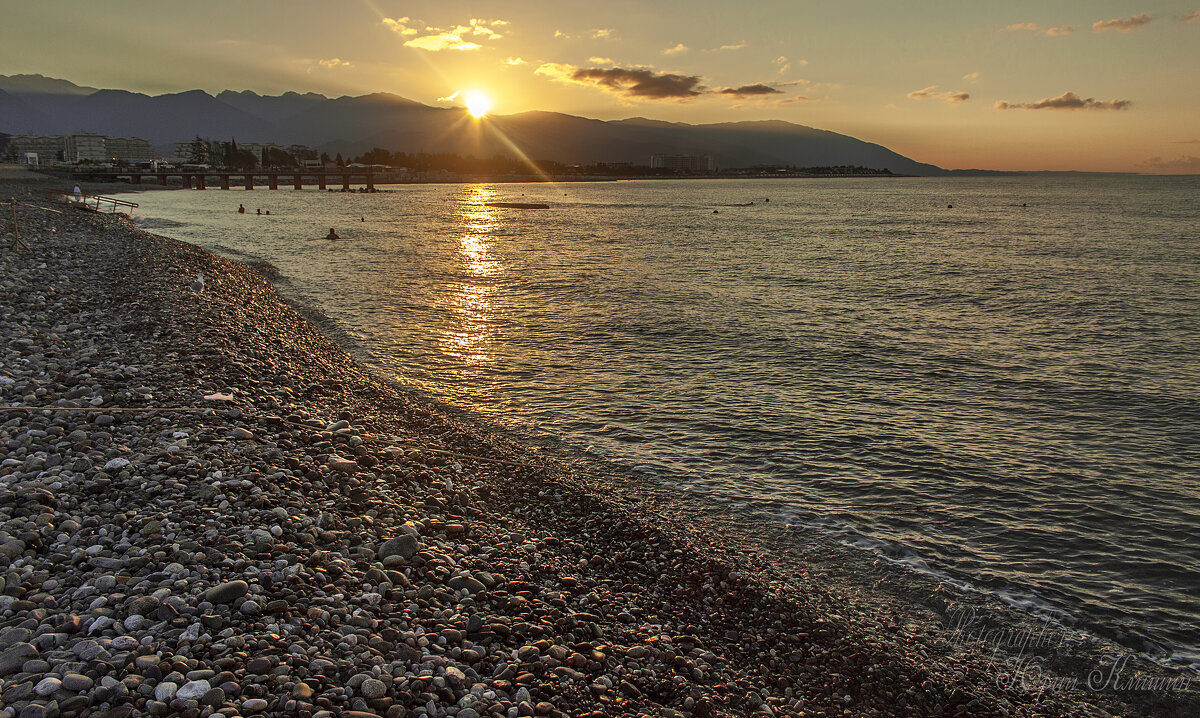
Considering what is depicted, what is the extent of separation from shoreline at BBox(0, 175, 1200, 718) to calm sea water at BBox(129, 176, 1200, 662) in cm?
192

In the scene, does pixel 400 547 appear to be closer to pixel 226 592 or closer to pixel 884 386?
pixel 226 592

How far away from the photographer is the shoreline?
497 cm

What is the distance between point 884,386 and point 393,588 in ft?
48.9

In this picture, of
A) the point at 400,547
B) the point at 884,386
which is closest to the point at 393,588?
the point at 400,547

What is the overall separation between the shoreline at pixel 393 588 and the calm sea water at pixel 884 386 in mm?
1922

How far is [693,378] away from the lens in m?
17.9

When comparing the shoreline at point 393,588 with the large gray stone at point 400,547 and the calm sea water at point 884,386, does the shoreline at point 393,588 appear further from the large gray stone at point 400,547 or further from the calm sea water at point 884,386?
the calm sea water at point 884,386

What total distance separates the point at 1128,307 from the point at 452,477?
32777 millimetres

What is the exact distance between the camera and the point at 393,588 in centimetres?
641

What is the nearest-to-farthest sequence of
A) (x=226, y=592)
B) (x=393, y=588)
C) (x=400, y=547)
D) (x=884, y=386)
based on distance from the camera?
(x=226, y=592)
(x=393, y=588)
(x=400, y=547)
(x=884, y=386)

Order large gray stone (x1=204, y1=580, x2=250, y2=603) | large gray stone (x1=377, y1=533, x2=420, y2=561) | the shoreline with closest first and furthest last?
the shoreline
large gray stone (x1=204, y1=580, x2=250, y2=603)
large gray stone (x1=377, y1=533, x2=420, y2=561)

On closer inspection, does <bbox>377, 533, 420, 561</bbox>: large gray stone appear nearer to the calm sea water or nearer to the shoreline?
the shoreline

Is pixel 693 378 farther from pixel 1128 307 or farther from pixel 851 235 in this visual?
pixel 851 235

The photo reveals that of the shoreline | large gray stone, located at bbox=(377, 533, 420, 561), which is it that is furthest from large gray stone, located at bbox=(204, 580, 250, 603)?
large gray stone, located at bbox=(377, 533, 420, 561)
